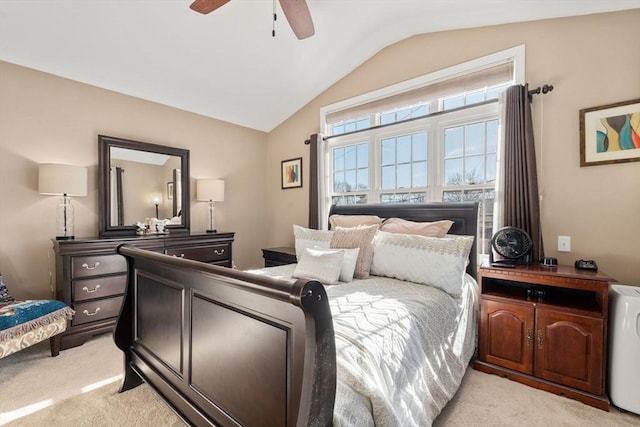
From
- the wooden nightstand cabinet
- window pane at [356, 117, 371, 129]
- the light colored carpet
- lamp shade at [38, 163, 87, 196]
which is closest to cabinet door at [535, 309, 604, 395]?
the wooden nightstand cabinet

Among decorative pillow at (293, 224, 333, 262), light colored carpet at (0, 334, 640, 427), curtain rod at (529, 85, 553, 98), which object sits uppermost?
curtain rod at (529, 85, 553, 98)

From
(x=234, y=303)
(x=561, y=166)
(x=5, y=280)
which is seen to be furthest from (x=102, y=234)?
(x=561, y=166)

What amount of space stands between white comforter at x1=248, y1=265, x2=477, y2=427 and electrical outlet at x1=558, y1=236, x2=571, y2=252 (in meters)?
0.80

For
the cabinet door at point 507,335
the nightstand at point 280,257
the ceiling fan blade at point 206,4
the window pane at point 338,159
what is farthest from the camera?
the window pane at point 338,159

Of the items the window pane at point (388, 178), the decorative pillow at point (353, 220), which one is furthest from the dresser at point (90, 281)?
the window pane at point (388, 178)

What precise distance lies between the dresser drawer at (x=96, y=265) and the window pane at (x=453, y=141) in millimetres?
3464

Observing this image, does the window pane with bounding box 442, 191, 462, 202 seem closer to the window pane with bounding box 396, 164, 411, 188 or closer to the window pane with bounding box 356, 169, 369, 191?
the window pane with bounding box 396, 164, 411, 188

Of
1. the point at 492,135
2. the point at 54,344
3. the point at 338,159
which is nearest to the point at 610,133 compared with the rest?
the point at 492,135

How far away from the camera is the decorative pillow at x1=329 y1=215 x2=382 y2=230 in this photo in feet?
9.78

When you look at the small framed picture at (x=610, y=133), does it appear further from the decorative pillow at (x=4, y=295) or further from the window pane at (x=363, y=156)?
the decorative pillow at (x=4, y=295)

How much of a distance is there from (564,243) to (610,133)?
2.85 ft

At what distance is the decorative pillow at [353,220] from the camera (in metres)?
2.98

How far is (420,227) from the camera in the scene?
2645 mm

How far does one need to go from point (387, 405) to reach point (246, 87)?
3689 mm
